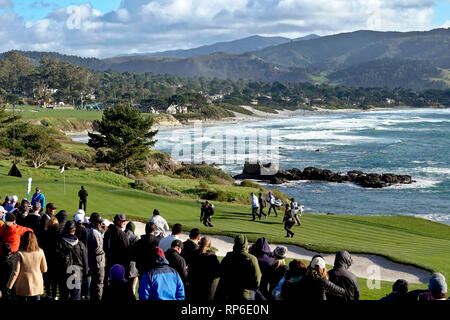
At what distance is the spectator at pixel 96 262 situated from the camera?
10.7 meters

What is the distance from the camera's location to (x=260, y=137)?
12262cm

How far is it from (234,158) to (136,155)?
32491 millimetres

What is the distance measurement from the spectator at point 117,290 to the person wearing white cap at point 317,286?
2.31 metres

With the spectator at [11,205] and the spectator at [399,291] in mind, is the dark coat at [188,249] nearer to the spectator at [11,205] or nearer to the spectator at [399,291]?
the spectator at [399,291]

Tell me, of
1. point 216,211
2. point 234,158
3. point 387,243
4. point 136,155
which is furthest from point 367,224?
point 234,158

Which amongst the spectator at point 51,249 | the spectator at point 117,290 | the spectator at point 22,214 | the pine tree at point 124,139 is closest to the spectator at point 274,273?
the spectator at point 117,290

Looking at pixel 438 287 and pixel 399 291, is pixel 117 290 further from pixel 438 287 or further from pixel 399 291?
pixel 438 287

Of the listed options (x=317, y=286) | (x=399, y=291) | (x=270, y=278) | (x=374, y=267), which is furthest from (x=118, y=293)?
(x=374, y=267)

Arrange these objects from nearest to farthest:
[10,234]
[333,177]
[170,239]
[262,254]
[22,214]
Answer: [262,254], [170,239], [10,234], [22,214], [333,177]

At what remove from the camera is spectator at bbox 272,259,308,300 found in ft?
24.9

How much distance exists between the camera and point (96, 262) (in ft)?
35.0

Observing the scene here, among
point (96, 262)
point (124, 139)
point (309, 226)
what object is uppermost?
point (96, 262)

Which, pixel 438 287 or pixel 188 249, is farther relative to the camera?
pixel 188 249

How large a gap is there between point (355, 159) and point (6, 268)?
7831 cm
